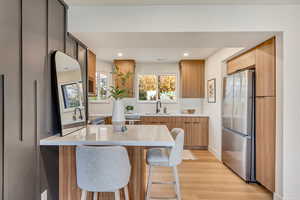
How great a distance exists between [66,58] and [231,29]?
6.31 feet

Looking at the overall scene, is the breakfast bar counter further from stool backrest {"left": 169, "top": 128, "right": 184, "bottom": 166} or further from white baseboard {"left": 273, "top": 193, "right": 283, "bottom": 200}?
white baseboard {"left": 273, "top": 193, "right": 283, "bottom": 200}

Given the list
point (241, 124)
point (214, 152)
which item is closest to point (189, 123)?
point (214, 152)

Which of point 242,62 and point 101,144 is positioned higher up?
point 242,62

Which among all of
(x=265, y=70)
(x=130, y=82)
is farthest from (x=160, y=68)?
(x=265, y=70)

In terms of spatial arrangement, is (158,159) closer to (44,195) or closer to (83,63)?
(44,195)

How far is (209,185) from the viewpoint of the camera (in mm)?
2941

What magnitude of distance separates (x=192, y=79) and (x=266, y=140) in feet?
9.59

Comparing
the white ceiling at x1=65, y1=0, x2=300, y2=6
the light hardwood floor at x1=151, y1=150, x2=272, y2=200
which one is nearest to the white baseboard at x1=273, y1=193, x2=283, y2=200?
the light hardwood floor at x1=151, y1=150, x2=272, y2=200

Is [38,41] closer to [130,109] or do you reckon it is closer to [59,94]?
[59,94]

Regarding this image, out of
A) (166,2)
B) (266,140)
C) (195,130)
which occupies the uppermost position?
(166,2)

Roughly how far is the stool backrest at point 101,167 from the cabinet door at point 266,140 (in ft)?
6.77

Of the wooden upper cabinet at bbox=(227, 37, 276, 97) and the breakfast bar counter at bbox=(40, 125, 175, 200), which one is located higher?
the wooden upper cabinet at bbox=(227, 37, 276, 97)

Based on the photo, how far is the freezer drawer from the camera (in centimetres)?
306

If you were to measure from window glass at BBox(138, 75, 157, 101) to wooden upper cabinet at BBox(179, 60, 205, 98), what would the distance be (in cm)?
87
